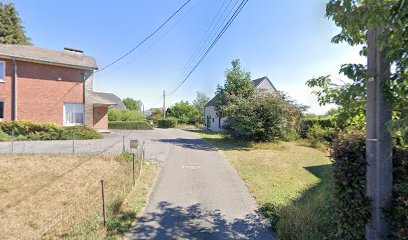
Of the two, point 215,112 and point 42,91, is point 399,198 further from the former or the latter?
point 215,112

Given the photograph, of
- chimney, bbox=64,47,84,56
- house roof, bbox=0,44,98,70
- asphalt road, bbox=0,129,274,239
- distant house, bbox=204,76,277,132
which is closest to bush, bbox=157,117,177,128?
distant house, bbox=204,76,277,132

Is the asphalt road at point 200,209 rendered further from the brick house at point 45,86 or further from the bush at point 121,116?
the bush at point 121,116

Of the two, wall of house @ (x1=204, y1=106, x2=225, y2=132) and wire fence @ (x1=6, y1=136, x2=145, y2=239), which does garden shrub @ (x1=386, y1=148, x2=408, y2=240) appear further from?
wall of house @ (x1=204, y1=106, x2=225, y2=132)

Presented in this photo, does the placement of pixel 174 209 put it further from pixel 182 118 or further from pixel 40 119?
pixel 182 118

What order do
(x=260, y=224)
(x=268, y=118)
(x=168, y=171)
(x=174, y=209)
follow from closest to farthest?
(x=260, y=224)
(x=174, y=209)
(x=168, y=171)
(x=268, y=118)

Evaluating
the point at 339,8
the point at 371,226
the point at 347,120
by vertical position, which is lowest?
the point at 371,226

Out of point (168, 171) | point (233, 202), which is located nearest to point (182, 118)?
point (168, 171)

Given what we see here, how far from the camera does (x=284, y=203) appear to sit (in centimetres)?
552

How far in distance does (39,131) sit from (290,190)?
1705 centimetres

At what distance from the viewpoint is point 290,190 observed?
6586 mm

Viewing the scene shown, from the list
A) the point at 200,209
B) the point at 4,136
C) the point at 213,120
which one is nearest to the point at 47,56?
the point at 4,136

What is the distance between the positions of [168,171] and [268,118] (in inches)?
378

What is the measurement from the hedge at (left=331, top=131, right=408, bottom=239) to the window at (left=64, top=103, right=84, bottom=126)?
1970 centimetres

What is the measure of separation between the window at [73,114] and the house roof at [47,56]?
327 cm
